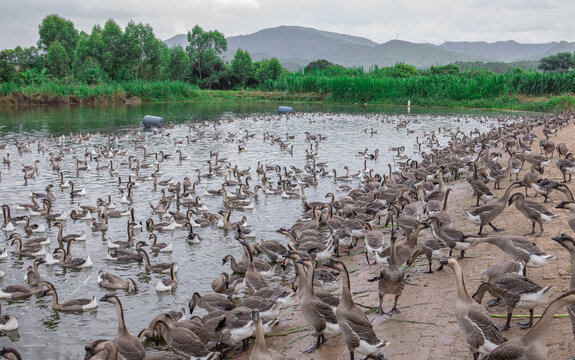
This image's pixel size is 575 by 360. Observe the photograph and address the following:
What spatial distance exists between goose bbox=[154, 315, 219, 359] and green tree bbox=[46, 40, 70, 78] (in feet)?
320

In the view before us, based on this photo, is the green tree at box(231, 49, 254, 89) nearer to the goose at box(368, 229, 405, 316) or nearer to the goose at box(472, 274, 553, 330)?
the goose at box(368, 229, 405, 316)

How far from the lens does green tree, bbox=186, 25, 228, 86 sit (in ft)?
354

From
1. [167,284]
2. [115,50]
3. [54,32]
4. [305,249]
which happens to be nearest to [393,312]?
[305,249]

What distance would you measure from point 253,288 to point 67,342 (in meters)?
4.01

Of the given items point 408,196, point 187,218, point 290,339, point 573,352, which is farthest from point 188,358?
point 408,196

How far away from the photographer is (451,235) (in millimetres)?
10516

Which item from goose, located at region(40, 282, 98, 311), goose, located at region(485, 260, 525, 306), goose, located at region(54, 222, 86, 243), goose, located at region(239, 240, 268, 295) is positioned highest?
goose, located at region(485, 260, 525, 306)

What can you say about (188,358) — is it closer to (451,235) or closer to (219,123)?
(451,235)

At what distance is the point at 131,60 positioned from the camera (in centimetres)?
9894

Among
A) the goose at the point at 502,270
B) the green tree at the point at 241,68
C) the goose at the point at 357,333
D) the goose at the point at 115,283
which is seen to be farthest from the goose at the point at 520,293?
the green tree at the point at 241,68

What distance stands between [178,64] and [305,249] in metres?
98.2

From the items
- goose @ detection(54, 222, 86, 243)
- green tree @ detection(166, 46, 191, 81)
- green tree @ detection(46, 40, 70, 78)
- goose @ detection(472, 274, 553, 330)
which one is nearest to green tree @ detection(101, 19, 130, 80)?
green tree @ detection(46, 40, 70, 78)

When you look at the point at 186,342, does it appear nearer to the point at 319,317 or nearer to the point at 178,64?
the point at 319,317

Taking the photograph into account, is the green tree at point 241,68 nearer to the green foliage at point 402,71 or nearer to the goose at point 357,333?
the green foliage at point 402,71
